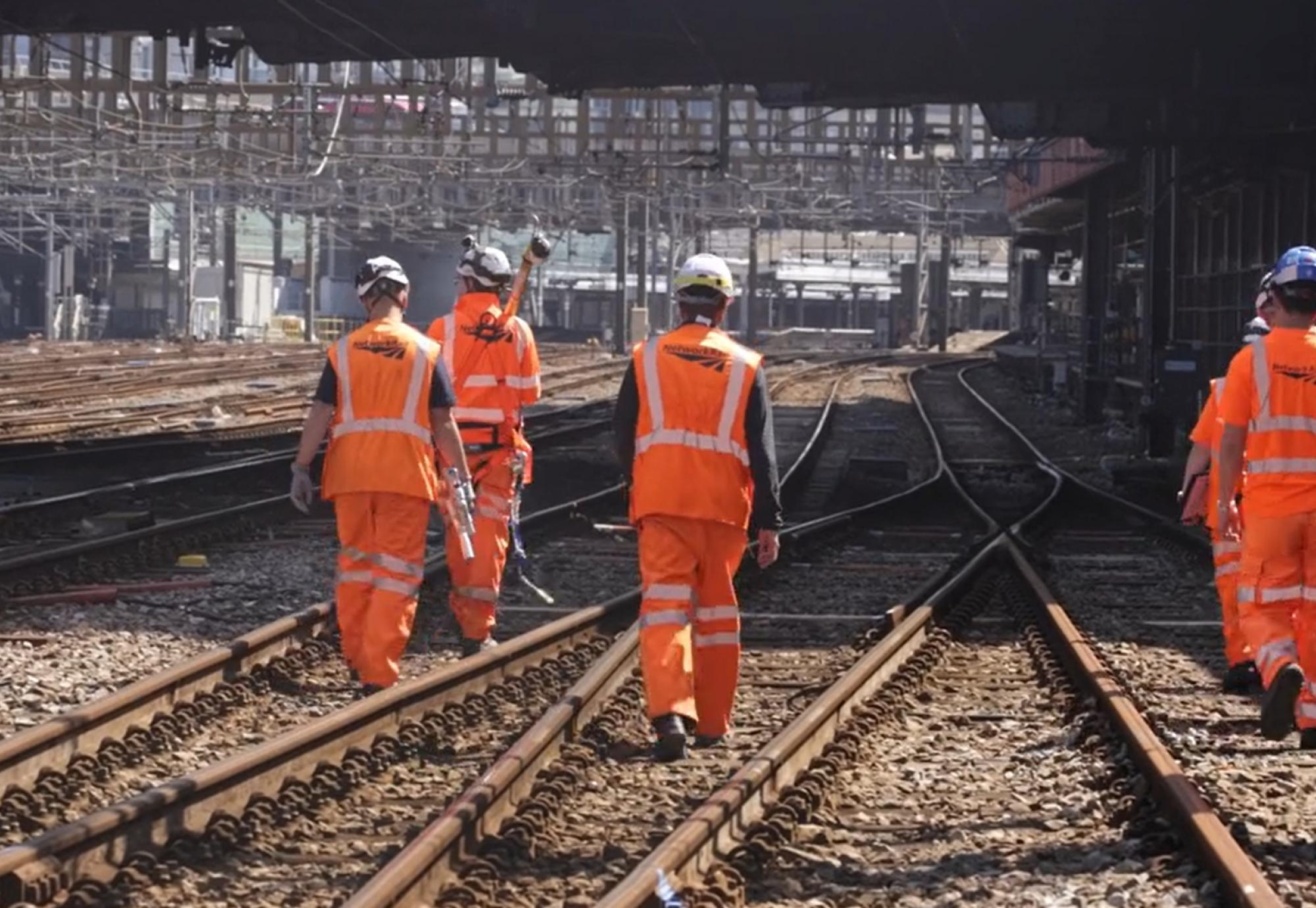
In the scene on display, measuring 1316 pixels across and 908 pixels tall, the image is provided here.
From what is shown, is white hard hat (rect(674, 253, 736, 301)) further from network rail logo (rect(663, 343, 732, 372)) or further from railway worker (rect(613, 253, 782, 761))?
network rail logo (rect(663, 343, 732, 372))

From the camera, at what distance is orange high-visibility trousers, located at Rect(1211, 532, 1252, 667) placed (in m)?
9.23

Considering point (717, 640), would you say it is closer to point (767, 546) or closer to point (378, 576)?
point (767, 546)

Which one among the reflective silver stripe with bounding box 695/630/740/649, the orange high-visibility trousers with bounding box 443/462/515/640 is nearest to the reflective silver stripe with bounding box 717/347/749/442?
the reflective silver stripe with bounding box 695/630/740/649

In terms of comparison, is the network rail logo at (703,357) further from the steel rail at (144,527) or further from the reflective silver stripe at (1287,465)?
the steel rail at (144,527)

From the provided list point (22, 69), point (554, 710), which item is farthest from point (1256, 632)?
point (22, 69)

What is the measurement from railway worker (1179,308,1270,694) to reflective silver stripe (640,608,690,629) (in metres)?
2.27

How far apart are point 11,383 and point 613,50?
48.7ft

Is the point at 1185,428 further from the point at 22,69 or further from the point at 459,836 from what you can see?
the point at 22,69

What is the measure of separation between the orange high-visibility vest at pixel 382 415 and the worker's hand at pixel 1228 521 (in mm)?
2953

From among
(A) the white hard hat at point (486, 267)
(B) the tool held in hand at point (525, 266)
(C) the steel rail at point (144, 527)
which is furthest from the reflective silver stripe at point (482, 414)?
(C) the steel rail at point (144, 527)

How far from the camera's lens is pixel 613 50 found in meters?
23.0

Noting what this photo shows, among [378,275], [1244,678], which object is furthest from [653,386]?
[1244,678]

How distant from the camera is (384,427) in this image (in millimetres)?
8570

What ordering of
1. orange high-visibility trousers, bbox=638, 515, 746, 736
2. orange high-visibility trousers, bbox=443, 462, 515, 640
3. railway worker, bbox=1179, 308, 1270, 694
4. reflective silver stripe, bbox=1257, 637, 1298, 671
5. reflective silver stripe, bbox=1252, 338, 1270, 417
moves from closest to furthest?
reflective silver stripe, bbox=1257, 637, 1298, 671 < reflective silver stripe, bbox=1252, 338, 1270, 417 < orange high-visibility trousers, bbox=638, 515, 746, 736 < railway worker, bbox=1179, 308, 1270, 694 < orange high-visibility trousers, bbox=443, 462, 515, 640
